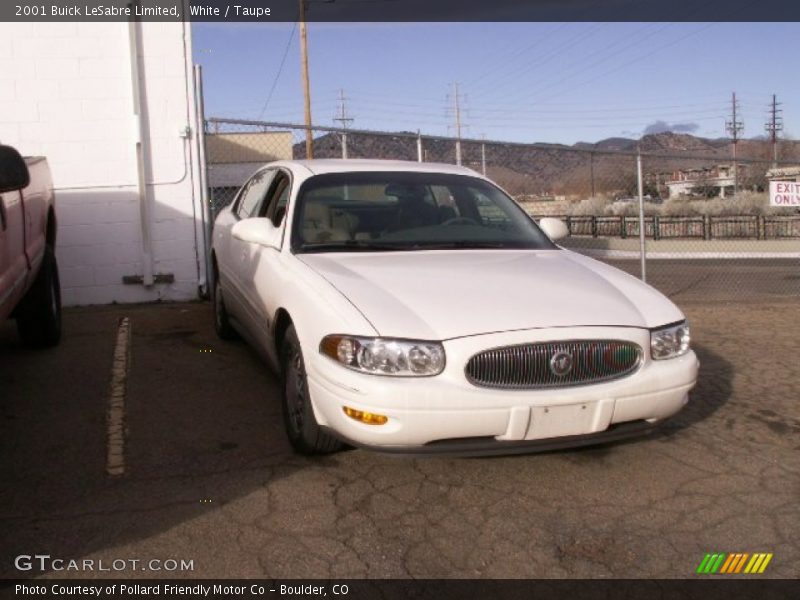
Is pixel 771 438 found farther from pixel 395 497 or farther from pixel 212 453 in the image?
pixel 212 453

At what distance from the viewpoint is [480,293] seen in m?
3.94

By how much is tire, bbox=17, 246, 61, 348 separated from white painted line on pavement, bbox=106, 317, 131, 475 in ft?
1.77

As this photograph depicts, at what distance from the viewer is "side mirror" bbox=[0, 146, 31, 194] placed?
3.99 metres

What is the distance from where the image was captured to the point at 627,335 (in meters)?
3.79

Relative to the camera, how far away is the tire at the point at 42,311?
256 inches

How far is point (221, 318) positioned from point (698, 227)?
64.5 ft

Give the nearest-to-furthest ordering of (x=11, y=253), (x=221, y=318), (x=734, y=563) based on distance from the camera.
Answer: (x=734, y=563) < (x=11, y=253) < (x=221, y=318)

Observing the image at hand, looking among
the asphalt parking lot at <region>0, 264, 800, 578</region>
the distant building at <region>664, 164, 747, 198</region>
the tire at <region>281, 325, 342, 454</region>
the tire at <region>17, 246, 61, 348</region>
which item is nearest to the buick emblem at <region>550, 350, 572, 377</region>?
the asphalt parking lot at <region>0, 264, 800, 578</region>

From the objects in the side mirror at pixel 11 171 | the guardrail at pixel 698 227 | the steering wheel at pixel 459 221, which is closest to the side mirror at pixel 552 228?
the steering wheel at pixel 459 221

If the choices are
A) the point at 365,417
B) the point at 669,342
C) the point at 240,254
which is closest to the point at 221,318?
the point at 240,254

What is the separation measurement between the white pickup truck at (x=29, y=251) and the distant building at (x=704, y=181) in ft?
31.2

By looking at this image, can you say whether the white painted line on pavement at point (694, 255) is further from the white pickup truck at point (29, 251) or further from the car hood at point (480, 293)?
the car hood at point (480, 293)

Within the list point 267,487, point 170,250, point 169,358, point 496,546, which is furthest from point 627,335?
point 170,250
